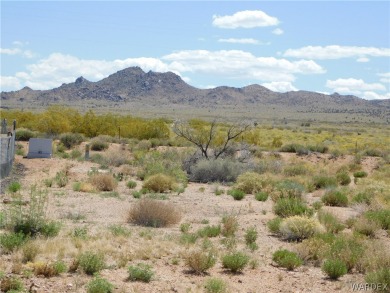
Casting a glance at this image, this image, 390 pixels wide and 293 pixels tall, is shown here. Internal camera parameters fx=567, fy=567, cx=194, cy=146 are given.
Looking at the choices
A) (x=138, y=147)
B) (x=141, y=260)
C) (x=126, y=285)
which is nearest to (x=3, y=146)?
(x=141, y=260)

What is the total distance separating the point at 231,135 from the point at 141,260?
89.1 ft

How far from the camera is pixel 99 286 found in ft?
33.4

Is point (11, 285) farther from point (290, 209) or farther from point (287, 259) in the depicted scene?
point (290, 209)

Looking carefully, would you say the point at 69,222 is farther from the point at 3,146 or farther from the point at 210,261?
the point at 3,146

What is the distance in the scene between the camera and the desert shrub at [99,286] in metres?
10.1

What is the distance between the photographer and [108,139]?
51.8 metres

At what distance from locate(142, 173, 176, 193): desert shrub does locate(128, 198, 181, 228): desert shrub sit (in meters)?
7.96

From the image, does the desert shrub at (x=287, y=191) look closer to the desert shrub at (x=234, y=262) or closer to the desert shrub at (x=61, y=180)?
the desert shrub at (x=61, y=180)

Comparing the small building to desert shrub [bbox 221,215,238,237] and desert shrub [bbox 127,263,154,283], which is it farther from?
desert shrub [bbox 127,263,154,283]

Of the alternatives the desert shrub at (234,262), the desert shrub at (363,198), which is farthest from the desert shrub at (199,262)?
the desert shrub at (363,198)

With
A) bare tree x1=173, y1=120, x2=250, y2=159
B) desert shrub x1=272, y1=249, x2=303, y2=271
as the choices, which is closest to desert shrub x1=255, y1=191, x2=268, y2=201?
desert shrub x1=272, y1=249, x2=303, y2=271

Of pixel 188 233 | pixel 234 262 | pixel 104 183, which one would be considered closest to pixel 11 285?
pixel 234 262

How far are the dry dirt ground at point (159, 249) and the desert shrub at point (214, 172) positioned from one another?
29.5 feet

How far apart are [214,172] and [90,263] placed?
69.8 ft
